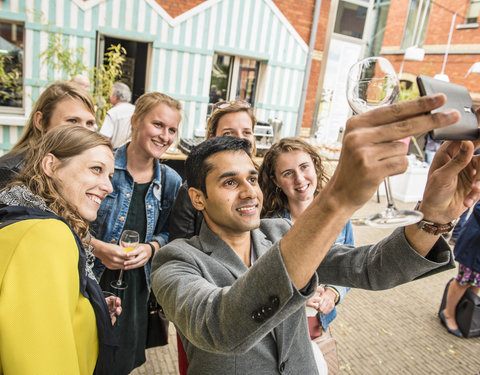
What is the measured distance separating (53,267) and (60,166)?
681 mm

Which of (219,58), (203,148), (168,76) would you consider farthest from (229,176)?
(219,58)

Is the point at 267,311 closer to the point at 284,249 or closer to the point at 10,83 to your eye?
the point at 284,249

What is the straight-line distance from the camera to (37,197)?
4.48ft

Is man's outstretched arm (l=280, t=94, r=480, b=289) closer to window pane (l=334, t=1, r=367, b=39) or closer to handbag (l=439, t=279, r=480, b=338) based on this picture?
handbag (l=439, t=279, r=480, b=338)

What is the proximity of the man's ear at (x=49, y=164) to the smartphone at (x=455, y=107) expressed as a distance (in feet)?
4.86

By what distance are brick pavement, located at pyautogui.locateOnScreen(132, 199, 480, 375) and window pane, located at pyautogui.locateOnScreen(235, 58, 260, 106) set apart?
473cm

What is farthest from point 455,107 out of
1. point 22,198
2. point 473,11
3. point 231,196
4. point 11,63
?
point 473,11

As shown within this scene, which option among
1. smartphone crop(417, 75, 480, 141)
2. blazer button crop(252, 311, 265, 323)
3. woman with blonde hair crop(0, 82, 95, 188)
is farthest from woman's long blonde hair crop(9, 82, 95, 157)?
smartphone crop(417, 75, 480, 141)

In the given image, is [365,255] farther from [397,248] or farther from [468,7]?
[468,7]

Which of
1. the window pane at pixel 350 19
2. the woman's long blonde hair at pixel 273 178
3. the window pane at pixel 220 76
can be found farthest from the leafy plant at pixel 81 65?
the window pane at pixel 350 19

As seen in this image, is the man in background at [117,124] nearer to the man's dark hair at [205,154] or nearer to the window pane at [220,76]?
the window pane at [220,76]

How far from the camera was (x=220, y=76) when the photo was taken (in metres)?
7.12

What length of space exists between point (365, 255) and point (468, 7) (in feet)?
48.0

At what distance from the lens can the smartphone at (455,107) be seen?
0.78 metres
